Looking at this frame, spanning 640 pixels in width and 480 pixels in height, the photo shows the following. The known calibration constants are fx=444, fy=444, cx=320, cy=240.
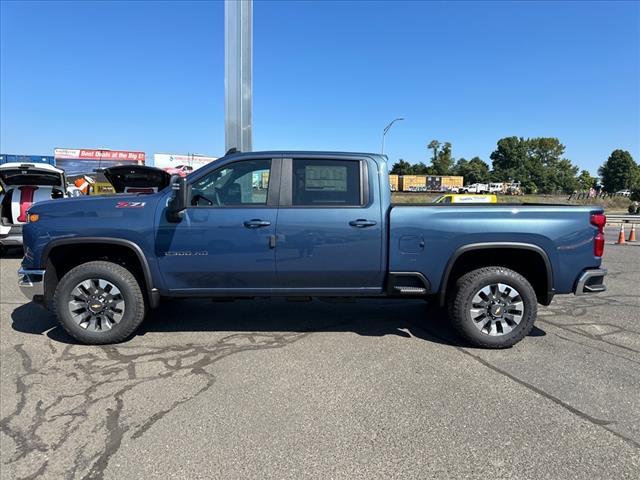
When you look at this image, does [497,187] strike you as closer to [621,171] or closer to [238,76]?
[621,171]

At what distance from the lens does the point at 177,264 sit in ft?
14.4

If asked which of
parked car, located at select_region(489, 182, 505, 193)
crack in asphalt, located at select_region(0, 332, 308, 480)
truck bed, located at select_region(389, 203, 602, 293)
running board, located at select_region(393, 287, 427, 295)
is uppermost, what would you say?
parked car, located at select_region(489, 182, 505, 193)

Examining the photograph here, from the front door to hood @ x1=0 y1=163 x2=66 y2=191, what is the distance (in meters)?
6.45

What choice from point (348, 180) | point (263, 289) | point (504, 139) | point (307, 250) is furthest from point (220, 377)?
point (504, 139)

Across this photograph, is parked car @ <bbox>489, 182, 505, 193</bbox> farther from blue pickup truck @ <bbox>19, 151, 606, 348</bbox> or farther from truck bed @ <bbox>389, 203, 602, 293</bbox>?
blue pickup truck @ <bbox>19, 151, 606, 348</bbox>

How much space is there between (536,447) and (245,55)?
39.0 ft

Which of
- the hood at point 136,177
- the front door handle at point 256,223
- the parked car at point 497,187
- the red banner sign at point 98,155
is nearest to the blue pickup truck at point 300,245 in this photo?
the front door handle at point 256,223

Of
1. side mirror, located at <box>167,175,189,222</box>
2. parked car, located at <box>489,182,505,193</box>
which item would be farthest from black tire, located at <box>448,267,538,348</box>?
parked car, located at <box>489,182,505,193</box>

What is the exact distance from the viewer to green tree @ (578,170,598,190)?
117 m

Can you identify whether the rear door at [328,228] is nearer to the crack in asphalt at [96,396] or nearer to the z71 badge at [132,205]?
the crack in asphalt at [96,396]

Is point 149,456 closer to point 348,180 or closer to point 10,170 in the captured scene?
point 348,180

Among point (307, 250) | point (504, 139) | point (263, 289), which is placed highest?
point (504, 139)

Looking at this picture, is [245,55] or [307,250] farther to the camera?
[245,55]

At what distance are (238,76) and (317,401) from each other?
10755mm
